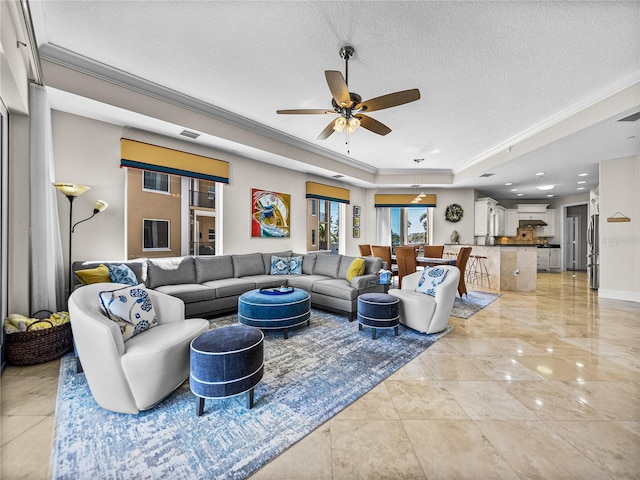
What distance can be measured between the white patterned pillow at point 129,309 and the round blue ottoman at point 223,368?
0.54 metres

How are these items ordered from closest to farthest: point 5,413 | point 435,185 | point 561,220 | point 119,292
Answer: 1. point 5,413
2. point 119,292
3. point 435,185
4. point 561,220

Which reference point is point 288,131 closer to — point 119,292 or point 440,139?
point 440,139

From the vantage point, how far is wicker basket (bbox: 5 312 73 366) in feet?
7.82

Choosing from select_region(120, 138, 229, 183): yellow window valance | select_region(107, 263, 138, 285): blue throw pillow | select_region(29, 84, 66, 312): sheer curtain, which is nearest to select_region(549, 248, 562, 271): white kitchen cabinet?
select_region(120, 138, 229, 183): yellow window valance

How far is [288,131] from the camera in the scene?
15.9ft

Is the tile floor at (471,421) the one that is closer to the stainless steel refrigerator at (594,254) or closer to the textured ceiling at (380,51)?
the textured ceiling at (380,51)

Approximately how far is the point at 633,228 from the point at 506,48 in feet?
16.5

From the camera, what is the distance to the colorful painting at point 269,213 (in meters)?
5.43

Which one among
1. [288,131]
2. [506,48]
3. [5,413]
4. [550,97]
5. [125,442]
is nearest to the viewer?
[125,442]

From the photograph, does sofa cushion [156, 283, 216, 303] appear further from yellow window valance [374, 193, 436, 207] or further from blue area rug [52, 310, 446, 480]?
yellow window valance [374, 193, 436, 207]

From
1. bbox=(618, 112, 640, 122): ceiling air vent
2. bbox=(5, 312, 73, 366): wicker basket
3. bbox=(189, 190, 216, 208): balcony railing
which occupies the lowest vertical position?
bbox=(5, 312, 73, 366): wicker basket

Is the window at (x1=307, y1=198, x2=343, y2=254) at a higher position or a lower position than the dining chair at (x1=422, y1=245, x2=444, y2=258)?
higher

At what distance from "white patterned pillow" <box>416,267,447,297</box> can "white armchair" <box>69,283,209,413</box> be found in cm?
273

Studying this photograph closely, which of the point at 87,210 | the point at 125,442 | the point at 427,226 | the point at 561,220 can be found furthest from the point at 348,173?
the point at 561,220
